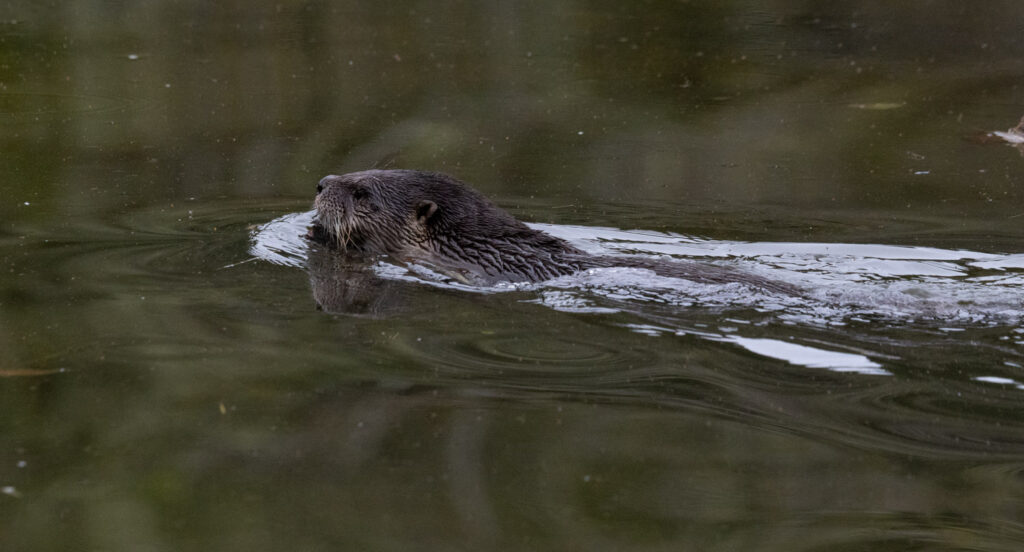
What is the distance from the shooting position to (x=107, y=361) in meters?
4.32

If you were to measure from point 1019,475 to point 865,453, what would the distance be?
0.42m

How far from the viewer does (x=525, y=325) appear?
15.7 feet

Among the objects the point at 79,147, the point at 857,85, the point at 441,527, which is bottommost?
the point at 441,527

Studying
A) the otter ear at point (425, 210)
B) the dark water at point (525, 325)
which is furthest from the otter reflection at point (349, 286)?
the otter ear at point (425, 210)

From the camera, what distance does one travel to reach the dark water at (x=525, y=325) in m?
3.22

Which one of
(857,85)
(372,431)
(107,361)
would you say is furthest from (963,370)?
(857,85)

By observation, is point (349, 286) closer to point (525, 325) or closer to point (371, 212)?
point (371, 212)

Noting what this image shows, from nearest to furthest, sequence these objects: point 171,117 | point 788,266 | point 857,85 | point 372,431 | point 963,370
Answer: point 372,431
point 963,370
point 788,266
point 171,117
point 857,85

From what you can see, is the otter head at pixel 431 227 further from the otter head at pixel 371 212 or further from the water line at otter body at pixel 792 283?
the water line at otter body at pixel 792 283

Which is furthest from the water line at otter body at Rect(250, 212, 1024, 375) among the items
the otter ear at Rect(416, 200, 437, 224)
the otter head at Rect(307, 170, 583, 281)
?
the otter ear at Rect(416, 200, 437, 224)

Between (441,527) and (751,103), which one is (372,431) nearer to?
(441,527)

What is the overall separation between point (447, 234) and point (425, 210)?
171 mm

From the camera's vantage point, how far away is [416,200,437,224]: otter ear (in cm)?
591

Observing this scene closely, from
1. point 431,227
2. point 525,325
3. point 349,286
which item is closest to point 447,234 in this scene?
point 431,227
